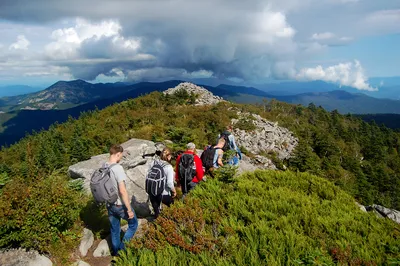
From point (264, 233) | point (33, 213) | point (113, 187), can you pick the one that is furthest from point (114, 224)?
point (264, 233)

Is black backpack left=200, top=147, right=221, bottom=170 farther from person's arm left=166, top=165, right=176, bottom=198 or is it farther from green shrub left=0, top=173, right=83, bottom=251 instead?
green shrub left=0, top=173, right=83, bottom=251

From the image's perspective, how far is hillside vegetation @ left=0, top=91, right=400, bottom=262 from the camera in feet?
17.6

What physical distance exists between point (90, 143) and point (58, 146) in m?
14.0

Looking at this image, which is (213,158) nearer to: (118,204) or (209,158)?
(209,158)

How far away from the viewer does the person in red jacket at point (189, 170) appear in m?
7.48

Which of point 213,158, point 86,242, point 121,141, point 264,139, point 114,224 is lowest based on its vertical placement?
point 264,139

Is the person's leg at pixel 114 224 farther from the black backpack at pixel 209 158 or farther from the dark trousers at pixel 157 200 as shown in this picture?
the black backpack at pixel 209 158

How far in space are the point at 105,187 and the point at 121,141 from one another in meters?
22.2

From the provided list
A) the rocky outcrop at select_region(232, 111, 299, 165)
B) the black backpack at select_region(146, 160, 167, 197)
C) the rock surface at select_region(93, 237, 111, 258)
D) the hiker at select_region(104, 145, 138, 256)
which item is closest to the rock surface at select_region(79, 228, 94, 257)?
the rock surface at select_region(93, 237, 111, 258)

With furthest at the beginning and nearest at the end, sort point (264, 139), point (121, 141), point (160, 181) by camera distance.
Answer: point (264, 139) → point (121, 141) → point (160, 181)

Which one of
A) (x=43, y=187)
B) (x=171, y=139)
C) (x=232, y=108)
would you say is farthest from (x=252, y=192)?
(x=232, y=108)

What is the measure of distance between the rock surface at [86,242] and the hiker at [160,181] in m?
1.89

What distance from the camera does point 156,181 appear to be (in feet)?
21.4

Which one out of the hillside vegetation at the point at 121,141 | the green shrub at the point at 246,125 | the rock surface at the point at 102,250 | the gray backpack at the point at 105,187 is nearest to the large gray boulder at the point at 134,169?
the hillside vegetation at the point at 121,141
